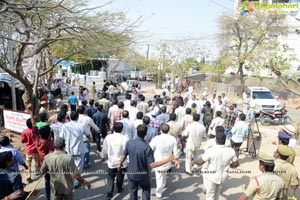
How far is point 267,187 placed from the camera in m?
3.21

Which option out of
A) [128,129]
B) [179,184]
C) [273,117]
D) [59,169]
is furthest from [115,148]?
[273,117]

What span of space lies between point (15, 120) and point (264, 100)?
13513 mm

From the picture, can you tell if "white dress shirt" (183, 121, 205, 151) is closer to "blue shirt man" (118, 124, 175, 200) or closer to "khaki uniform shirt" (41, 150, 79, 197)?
"blue shirt man" (118, 124, 175, 200)

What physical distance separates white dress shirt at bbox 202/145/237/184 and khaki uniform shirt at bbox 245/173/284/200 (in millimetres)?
961

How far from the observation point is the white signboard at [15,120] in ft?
25.7

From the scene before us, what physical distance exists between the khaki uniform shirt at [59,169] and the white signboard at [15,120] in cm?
452

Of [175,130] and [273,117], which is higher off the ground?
[175,130]

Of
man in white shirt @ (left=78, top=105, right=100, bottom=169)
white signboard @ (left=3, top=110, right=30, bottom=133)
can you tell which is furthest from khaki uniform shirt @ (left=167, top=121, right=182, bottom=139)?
white signboard @ (left=3, top=110, right=30, bottom=133)

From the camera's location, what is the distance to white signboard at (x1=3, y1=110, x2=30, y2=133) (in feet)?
25.7

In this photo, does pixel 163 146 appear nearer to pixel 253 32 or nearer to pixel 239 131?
pixel 239 131

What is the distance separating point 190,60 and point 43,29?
22077 mm

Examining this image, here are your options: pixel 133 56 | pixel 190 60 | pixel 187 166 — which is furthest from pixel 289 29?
pixel 187 166

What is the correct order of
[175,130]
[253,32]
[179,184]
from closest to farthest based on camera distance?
[179,184]
[175,130]
[253,32]

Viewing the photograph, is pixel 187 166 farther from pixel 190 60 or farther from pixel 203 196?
pixel 190 60
